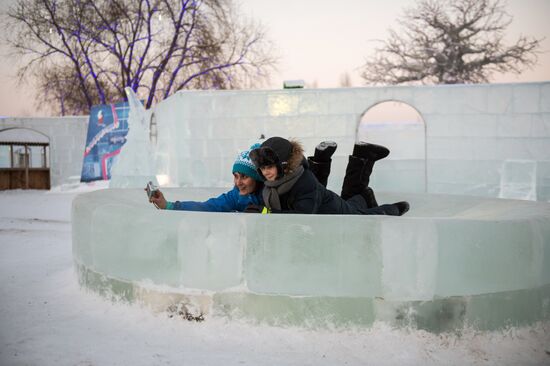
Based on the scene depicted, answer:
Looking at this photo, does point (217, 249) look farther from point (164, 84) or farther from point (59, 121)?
point (164, 84)

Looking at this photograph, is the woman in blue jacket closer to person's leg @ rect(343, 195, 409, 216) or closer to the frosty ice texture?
person's leg @ rect(343, 195, 409, 216)

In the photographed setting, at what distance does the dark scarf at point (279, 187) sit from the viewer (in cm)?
280

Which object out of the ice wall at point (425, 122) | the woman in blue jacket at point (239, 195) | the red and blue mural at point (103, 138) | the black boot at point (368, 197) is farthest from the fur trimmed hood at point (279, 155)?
the red and blue mural at point (103, 138)

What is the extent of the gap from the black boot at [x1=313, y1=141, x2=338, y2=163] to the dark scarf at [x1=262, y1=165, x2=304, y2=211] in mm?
875

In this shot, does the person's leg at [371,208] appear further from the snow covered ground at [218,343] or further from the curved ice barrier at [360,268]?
the snow covered ground at [218,343]

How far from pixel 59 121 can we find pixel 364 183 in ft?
50.6

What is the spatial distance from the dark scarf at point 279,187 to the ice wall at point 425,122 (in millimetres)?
5929

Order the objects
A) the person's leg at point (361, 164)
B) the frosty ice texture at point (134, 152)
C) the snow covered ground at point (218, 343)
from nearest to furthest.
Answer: the snow covered ground at point (218, 343) → the person's leg at point (361, 164) → the frosty ice texture at point (134, 152)

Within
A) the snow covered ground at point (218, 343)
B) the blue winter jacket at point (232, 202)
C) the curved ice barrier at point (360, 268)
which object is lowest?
the snow covered ground at point (218, 343)

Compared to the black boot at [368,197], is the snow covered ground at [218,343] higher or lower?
lower

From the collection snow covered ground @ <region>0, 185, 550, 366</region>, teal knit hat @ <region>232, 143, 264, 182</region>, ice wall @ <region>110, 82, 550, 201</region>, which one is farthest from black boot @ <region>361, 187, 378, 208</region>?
ice wall @ <region>110, 82, 550, 201</region>

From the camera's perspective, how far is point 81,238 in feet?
10.3

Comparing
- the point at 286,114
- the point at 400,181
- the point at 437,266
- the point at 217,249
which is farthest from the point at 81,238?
the point at 400,181

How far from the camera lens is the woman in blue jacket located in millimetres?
3271
